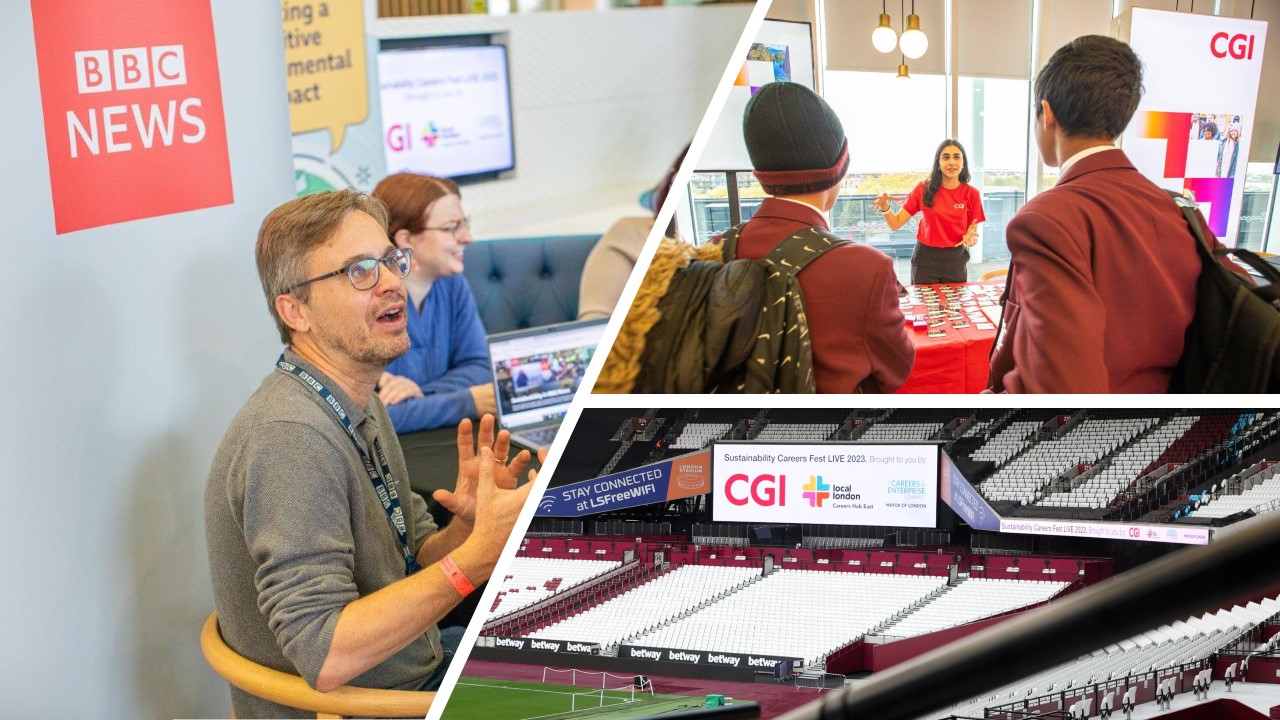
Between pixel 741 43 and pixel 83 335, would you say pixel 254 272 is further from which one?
pixel 741 43

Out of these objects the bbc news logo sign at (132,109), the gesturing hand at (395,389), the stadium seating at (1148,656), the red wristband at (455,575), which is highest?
the bbc news logo sign at (132,109)

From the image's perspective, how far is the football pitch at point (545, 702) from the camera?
432cm

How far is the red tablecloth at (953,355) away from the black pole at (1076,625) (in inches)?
73.5

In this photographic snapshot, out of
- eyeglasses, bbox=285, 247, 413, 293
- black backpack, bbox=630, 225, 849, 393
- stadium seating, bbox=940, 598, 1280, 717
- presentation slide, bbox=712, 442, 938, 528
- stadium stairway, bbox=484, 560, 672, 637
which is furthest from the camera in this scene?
stadium seating, bbox=940, 598, 1280, 717

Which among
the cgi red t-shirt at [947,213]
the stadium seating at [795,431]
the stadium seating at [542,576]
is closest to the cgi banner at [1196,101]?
the cgi red t-shirt at [947,213]

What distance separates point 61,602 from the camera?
2213mm

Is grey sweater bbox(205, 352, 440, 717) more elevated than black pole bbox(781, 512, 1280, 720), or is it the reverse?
black pole bbox(781, 512, 1280, 720)

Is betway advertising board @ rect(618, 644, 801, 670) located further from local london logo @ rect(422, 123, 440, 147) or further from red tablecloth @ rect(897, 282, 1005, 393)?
local london logo @ rect(422, 123, 440, 147)

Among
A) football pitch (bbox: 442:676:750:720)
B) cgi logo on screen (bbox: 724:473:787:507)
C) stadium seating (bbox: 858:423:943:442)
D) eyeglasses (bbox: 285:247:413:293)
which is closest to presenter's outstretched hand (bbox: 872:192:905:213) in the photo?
stadium seating (bbox: 858:423:943:442)

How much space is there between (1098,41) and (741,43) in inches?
28.9

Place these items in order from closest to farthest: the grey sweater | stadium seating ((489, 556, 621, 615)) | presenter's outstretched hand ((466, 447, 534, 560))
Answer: the grey sweater < presenter's outstretched hand ((466, 447, 534, 560)) < stadium seating ((489, 556, 621, 615))

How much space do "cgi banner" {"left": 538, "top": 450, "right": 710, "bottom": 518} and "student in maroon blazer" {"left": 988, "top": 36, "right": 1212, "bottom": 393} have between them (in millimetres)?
1645

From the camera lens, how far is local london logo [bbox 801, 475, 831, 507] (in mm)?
4215

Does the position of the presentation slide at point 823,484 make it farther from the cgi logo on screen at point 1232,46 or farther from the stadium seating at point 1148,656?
the cgi logo on screen at point 1232,46
